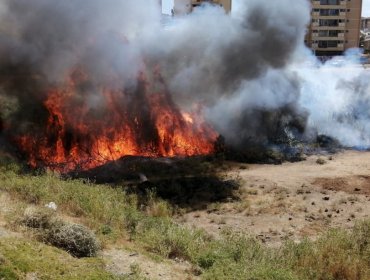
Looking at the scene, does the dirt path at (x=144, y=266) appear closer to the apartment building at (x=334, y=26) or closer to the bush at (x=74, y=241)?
the bush at (x=74, y=241)

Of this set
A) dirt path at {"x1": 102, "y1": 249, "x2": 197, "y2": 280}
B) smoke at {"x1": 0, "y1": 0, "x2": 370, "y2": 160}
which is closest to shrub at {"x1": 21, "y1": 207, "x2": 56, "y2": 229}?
dirt path at {"x1": 102, "y1": 249, "x2": 197, "y2": 280}

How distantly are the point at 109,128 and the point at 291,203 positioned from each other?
344 inches

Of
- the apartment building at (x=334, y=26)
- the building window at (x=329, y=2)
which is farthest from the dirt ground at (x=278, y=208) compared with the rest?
the building window at (x=329, y=2)

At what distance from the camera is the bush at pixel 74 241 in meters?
6.53

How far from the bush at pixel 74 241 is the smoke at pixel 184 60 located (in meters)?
11.8

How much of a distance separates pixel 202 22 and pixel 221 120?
16.7ft

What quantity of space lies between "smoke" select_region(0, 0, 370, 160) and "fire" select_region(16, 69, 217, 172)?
10.0 inches

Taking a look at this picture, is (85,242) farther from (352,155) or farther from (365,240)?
(352,155)

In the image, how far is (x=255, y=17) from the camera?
21.2 meters

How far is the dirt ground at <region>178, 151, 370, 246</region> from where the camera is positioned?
1147 centimetres

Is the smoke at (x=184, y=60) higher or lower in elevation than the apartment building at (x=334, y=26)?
lower

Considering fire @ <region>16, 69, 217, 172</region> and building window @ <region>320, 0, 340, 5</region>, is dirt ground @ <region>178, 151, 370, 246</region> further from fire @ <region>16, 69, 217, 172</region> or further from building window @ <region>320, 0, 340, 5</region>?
building window @ <region>320, 0, 340, 5</region>

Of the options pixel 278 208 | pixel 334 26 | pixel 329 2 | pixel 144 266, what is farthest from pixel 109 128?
pixel 329 2

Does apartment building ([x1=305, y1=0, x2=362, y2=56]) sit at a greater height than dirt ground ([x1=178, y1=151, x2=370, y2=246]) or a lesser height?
greater
